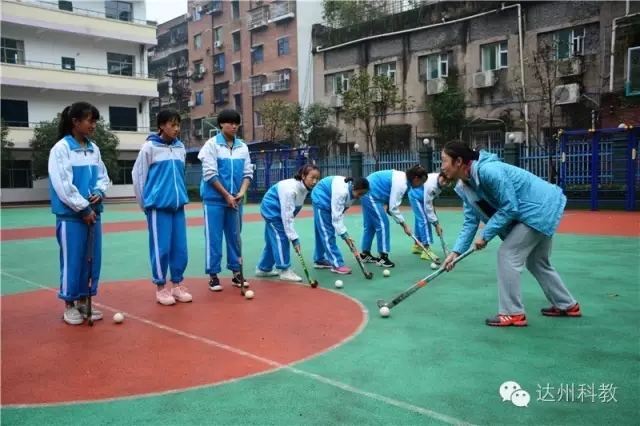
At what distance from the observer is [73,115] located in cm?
525

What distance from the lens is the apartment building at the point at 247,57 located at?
3481 centimetres

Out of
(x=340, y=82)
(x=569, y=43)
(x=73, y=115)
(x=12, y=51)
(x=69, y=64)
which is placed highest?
(x=12, y=51)

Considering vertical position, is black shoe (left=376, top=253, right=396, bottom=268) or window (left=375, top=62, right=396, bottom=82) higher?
window (left=375, top=62, right=396, bottom=82)

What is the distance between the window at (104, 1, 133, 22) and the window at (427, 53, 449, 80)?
19.3 meters

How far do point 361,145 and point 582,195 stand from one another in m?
14.7

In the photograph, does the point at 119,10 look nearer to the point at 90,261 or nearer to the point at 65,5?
the point at 65,5

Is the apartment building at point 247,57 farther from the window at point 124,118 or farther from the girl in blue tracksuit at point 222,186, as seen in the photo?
the girl in blue tracksuit at point 222,186

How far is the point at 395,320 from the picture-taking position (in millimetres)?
5215

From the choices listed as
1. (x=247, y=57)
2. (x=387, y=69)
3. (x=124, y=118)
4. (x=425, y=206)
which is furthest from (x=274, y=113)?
(x=425, y=206)

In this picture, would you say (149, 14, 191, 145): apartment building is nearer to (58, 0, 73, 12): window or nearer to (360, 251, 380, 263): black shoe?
(58, 0, 73, 12): window

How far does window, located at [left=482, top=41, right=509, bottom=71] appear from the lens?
80.4 feet

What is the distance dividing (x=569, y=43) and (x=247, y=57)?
22.2 meters

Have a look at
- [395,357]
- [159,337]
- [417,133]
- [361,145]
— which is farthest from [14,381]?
[361,145]

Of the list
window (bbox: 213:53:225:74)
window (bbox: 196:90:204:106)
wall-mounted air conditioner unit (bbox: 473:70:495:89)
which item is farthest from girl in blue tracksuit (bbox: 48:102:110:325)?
window (bbox: 196:90:204:106)
